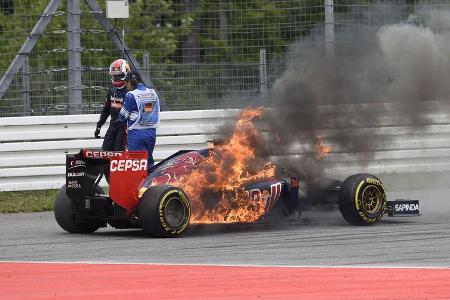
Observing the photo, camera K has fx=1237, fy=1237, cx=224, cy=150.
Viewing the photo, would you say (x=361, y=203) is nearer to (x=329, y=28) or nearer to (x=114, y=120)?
(x=114, y=120)

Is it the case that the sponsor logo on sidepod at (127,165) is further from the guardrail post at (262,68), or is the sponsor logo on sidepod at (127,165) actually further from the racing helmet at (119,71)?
the guardrail post at (262,68)

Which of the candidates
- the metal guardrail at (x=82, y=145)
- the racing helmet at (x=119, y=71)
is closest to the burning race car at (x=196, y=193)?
the racing helmet at (x=119, y=71)

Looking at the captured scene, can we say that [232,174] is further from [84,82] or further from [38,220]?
[84,82]

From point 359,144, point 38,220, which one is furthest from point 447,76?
point 38,220

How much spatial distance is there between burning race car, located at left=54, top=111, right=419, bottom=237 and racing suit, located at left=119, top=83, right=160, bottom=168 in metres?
0.87

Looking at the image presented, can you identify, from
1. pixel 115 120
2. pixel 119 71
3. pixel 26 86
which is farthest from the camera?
pixel 26 86

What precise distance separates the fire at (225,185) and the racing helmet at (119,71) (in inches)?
79.7

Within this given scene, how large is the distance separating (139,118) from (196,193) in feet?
4.86

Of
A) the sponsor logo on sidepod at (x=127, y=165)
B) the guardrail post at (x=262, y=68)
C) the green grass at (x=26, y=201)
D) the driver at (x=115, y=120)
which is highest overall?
the guardrail post at (x=262, y=68)

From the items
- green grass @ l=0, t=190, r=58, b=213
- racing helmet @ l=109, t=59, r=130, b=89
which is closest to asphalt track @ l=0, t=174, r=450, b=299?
green grass @ l=0, t=190, r=58, b=213

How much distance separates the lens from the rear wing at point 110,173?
44.3 feet

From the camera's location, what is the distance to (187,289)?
30.3 ft

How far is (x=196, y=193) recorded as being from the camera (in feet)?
45.3

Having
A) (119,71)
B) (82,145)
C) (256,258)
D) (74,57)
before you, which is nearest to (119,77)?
(119,71)
